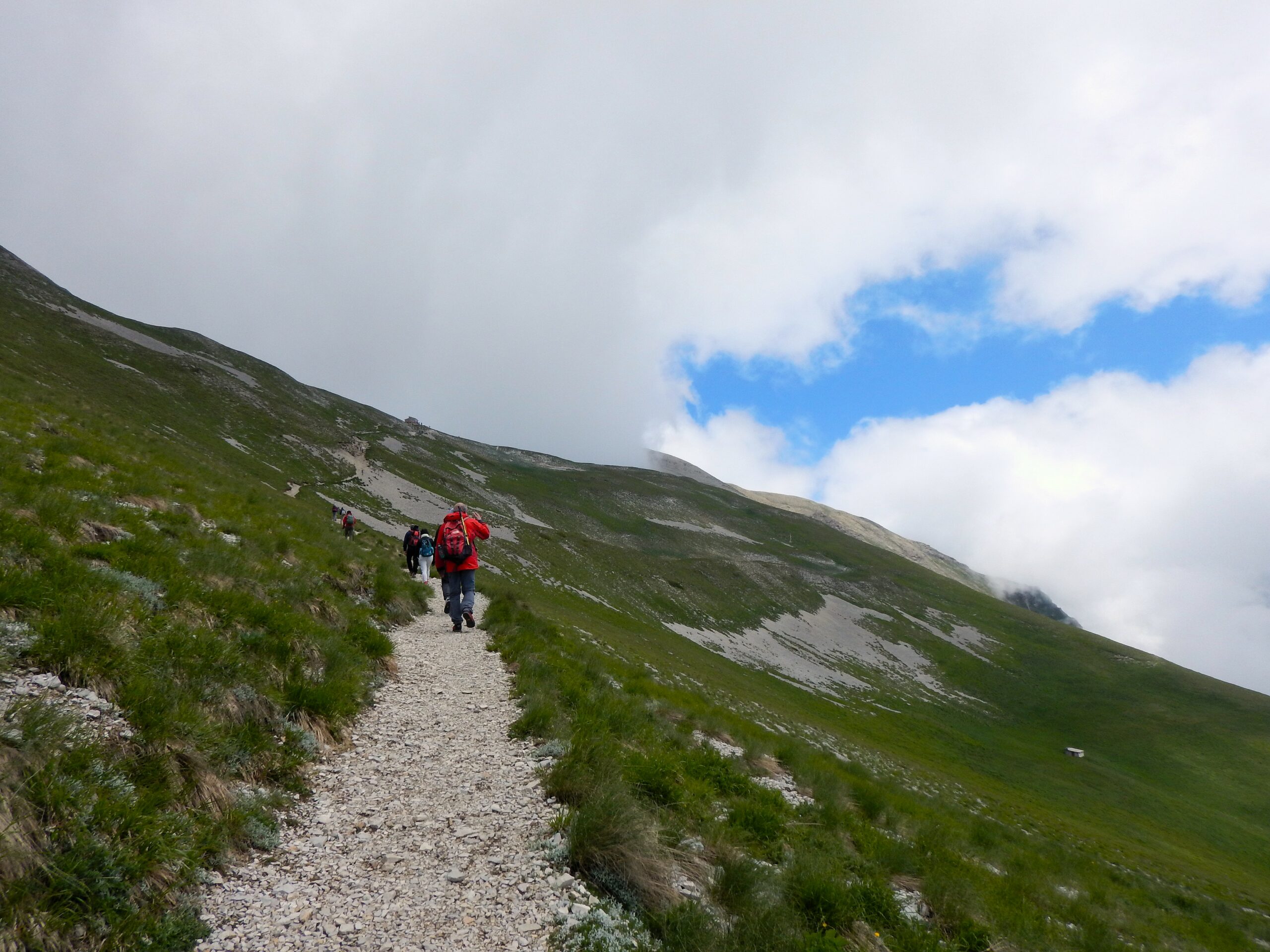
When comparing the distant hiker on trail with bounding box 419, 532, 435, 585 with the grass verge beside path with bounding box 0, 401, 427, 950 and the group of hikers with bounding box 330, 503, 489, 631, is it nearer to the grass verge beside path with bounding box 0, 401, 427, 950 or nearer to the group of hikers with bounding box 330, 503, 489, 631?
the group of hikers with bounding box 330, 503, 489, 631

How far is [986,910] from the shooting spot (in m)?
8.32

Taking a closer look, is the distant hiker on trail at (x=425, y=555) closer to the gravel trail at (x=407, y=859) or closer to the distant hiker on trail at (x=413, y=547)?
the distant hiker on trail at (x=413, y=547)

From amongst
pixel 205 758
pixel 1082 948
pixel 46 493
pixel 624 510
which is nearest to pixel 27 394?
pixel 46 493

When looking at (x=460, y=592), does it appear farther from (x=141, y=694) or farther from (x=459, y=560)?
(x=141, y=694)

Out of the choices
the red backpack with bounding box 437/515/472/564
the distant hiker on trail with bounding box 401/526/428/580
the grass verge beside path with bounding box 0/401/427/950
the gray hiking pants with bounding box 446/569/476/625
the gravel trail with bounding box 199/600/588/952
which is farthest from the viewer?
the distant hiker on trail with bounding box 401/526/428/580

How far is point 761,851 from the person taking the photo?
7988mm

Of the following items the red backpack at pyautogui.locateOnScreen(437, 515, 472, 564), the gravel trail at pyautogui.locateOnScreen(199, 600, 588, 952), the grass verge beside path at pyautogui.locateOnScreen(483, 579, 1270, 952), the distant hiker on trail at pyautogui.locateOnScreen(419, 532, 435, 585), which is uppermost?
the red backpack at pyautogui.locateOnScreen(437, 515, 472, 564)

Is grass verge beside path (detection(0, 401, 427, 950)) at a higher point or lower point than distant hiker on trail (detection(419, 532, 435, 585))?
higher

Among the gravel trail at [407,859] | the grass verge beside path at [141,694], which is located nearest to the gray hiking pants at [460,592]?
the grass verge beside path at [141,694]

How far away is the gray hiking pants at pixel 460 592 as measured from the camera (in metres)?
17.5

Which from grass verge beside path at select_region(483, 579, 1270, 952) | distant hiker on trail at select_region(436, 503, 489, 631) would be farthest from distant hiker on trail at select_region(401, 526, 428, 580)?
grass verge beside path at select_region(483, 579, 1270, 952)

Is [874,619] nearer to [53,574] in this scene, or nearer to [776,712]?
[776,712]

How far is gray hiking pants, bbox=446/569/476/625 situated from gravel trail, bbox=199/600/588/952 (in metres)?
7.99

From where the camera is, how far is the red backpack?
1688cm
